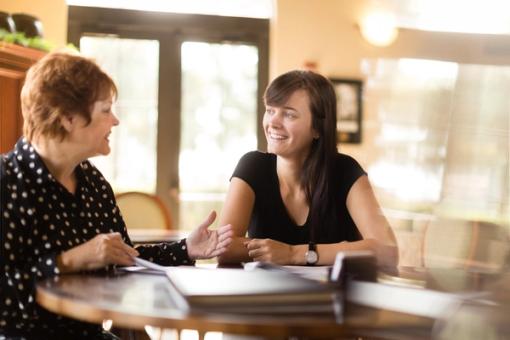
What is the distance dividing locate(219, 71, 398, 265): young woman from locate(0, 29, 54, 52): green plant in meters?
1.89

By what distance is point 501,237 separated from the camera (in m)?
0.75

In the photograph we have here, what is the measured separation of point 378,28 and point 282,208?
12.4ft

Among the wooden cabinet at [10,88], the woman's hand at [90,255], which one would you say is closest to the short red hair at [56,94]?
the woman's hand at [90,255]

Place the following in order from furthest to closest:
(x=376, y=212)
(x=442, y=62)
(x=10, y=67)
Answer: (x=10, y=67) → (x=376, y=212) → (x=442, y=62)

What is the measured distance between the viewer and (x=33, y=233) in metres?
1.38

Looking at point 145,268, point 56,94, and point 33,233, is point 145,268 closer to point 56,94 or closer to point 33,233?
point 33,233

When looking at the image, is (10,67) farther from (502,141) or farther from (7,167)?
(502,141)

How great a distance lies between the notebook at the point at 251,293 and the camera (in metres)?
1.00

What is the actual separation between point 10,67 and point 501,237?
10.4 feet

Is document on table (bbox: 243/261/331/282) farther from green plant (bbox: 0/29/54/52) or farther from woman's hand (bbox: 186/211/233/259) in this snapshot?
green plant (bbox: 0/29/54/52)

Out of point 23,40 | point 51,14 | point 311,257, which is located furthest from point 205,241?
point 51,14

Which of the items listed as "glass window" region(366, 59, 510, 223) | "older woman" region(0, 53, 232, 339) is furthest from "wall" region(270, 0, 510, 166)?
"older woman" region(0, 53, 232, 339)

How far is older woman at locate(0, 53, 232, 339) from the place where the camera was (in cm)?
132

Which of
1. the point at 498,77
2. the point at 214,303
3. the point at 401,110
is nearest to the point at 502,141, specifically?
the point at 498,77
